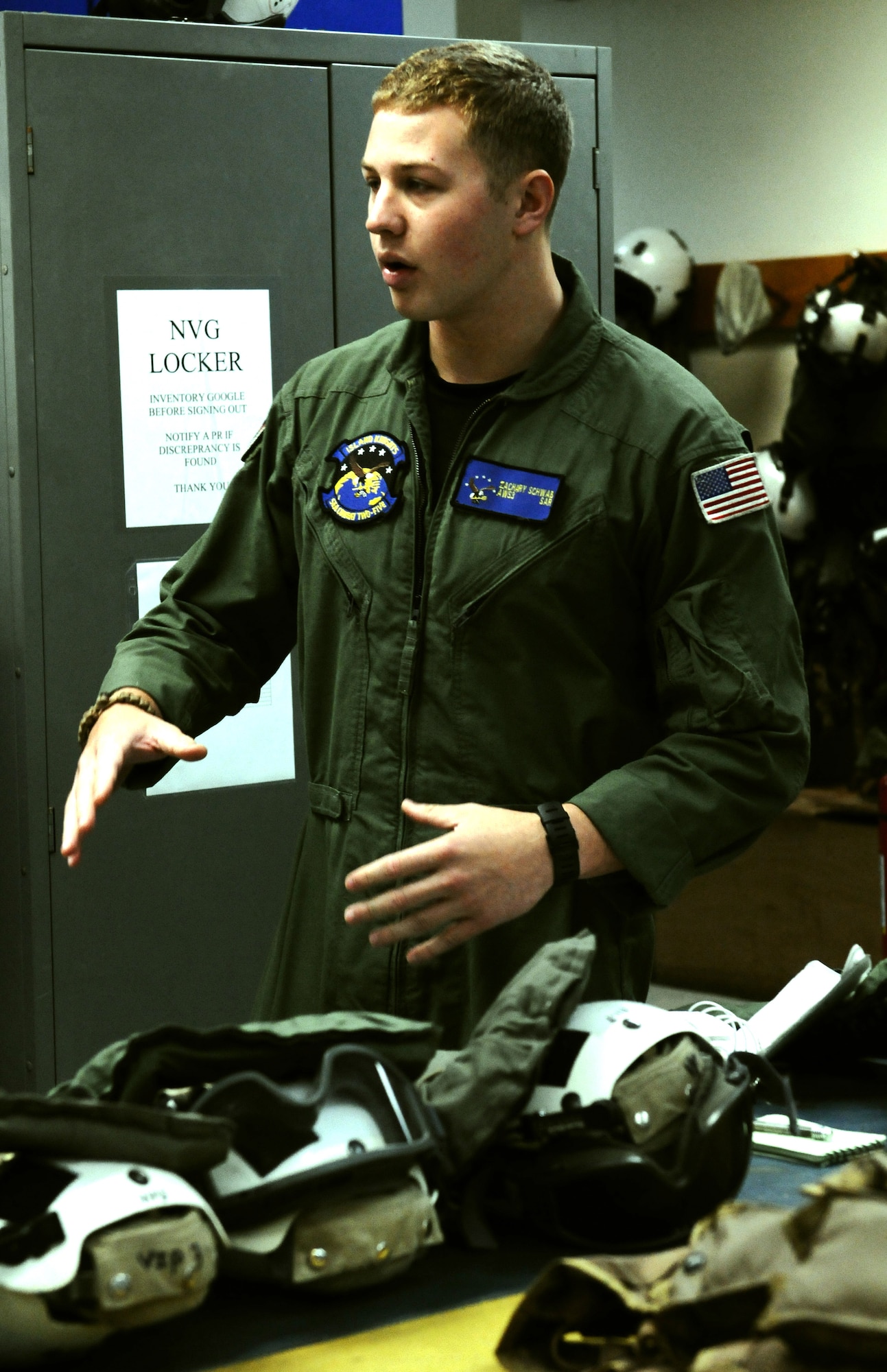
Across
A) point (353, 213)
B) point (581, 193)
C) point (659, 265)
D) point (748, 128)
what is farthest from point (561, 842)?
point (748, 128)

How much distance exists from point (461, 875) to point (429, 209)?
2.30ft

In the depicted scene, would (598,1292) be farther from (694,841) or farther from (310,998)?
(310,998)

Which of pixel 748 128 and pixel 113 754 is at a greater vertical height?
pixel 748 128

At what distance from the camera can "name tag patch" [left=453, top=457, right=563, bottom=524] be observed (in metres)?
1.80

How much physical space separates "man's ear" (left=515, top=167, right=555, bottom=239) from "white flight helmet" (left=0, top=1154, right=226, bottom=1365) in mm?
1110

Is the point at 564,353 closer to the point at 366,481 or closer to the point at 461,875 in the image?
the point at 366,481

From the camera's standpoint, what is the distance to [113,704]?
1.80 m

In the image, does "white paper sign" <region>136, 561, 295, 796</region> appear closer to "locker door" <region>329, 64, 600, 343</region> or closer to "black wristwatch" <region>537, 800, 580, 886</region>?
"locker door" <region>329, 64, 600, 343</region>

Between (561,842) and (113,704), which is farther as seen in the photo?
(113,704)

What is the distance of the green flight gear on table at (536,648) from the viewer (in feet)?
5.66

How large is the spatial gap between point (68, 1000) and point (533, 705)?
132 centimetres

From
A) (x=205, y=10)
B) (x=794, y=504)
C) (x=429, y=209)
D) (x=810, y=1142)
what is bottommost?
(x=810, y=1142)

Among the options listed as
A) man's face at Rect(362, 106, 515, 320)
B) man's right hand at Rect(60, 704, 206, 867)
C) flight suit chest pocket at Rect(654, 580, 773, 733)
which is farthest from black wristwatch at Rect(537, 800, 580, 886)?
man's face at Rect(362, 106, 515, 320)

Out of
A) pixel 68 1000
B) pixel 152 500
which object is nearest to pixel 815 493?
pixel 152 500
